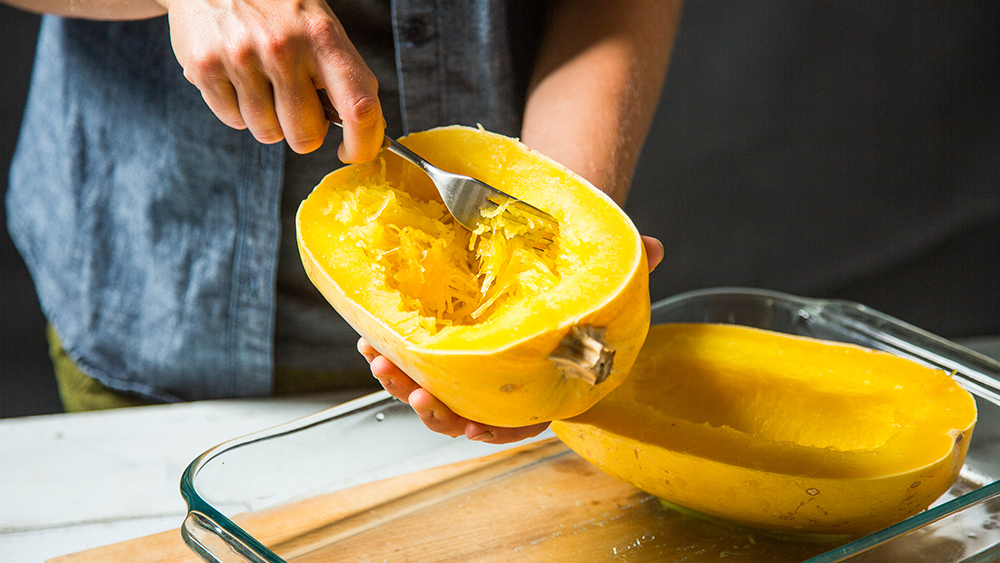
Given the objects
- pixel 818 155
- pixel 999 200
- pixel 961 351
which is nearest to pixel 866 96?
pixel 818 155

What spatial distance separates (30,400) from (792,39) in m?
2.18

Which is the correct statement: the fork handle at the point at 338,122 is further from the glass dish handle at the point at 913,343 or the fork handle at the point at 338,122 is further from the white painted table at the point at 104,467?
the glass dish handle at the point at 913,343

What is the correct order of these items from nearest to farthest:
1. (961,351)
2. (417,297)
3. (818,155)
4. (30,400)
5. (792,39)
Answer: (417,297) → (961,351) → (30,400) → (792,39) → (818,155)

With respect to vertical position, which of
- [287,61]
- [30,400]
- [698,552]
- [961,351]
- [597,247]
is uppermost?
[287,61]

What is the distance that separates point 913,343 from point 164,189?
3.38 feet

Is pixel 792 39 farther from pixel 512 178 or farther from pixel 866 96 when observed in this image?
pixel 512 178

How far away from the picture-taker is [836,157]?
2.28m

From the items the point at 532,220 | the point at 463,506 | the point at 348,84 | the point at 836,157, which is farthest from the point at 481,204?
the point at 836,157

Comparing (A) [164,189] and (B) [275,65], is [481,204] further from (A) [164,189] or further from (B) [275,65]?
(A) [164,189]

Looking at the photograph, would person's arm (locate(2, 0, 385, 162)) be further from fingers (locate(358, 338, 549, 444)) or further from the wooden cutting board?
the wooden cutting board

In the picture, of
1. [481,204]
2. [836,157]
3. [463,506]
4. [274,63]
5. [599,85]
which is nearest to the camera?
[274,63]

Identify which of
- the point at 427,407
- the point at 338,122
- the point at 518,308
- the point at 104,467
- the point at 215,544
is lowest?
the point at 104,467

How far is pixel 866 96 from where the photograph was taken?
2232mm

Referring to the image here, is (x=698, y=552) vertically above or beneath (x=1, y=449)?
above
